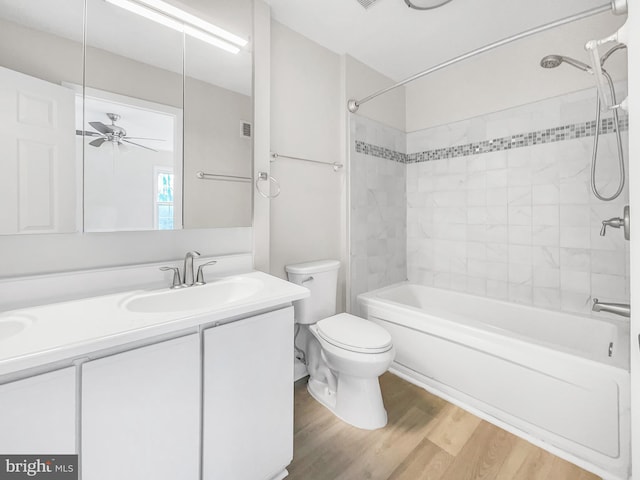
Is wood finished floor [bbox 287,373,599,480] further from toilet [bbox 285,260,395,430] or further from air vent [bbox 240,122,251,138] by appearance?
air vent [bbox 240,122,251,138]

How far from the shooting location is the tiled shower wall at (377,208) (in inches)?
92.0

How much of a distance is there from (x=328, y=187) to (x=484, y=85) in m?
1.54

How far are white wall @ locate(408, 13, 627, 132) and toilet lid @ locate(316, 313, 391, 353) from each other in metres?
1.97

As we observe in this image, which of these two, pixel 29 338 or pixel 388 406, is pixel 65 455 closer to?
pixel 29 338

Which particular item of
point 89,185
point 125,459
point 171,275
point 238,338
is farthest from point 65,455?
point 89,185

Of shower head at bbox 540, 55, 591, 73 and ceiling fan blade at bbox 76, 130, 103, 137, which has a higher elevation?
shower head at bbox 540, 55, 591, 73

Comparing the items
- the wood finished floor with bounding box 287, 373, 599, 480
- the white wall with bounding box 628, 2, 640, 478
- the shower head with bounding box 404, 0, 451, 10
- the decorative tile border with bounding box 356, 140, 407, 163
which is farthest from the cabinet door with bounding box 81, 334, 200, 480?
the shower head with bounding box 404, 0, 451, 10

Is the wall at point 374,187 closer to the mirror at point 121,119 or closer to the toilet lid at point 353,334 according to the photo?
the toilet lid at point 353,334

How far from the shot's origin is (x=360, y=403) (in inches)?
64.6

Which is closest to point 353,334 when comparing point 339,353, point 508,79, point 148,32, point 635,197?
point 339,353

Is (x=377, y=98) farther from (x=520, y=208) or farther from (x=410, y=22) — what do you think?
(x=520, y=208)

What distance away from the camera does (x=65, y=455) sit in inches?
30.5

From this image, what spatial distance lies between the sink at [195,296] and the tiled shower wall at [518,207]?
46.4 inches

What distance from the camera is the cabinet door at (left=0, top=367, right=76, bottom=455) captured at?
70 cm
